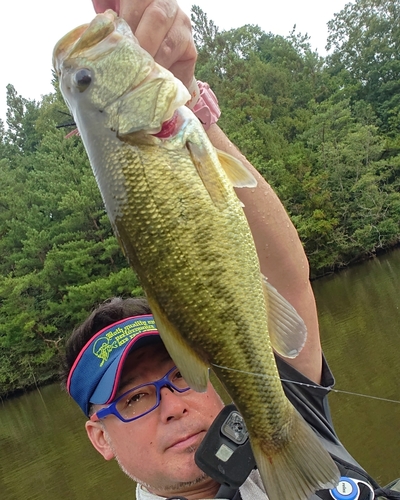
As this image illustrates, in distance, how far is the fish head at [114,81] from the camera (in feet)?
4.81

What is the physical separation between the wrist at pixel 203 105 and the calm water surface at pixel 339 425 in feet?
17.8

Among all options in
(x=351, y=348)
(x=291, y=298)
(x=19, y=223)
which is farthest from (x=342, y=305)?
(x=19, y=223)

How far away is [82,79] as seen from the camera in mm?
1538

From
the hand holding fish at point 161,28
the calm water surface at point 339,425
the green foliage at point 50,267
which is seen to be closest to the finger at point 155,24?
the hand holding fish at point 161,28

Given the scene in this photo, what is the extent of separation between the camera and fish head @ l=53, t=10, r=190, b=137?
146cm

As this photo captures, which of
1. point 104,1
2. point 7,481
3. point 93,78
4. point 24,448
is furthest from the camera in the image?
point 24,448

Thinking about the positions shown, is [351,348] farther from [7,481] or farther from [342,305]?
[7,481]

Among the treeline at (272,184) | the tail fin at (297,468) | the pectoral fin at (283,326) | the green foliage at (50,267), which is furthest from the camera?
the treeline at (272,184)

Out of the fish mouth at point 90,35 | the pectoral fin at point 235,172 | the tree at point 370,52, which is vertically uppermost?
the tree at point 370,52

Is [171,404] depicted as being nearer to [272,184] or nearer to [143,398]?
[143,398]

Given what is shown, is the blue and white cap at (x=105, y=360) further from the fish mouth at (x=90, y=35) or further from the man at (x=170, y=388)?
the fish mouth at (x=90, y=35)

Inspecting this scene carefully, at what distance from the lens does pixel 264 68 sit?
38188 mm

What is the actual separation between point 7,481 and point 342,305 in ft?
33.8

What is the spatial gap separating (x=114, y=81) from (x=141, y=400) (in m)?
1.12
